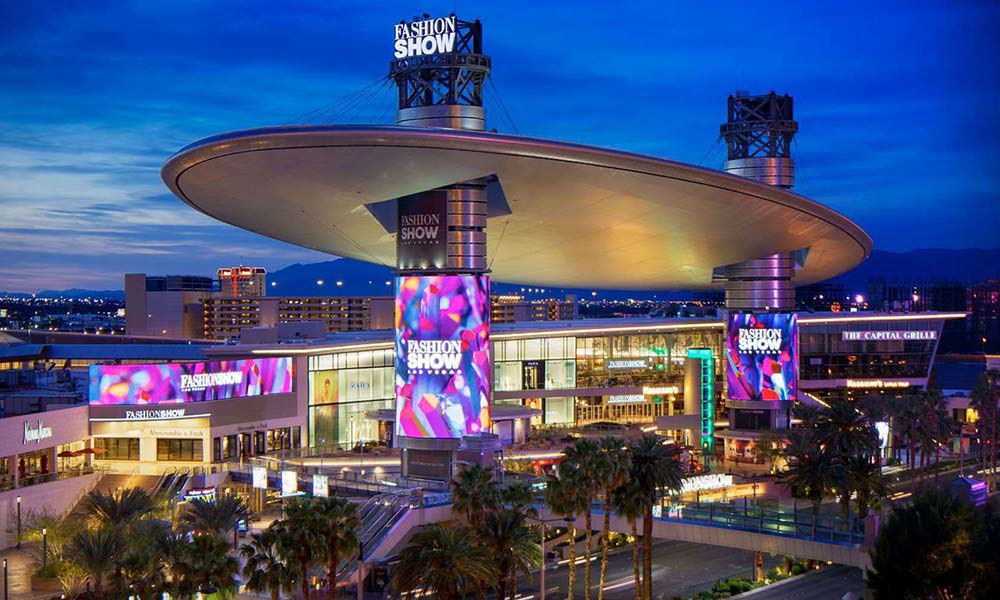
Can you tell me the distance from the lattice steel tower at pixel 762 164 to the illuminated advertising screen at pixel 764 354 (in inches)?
45.2

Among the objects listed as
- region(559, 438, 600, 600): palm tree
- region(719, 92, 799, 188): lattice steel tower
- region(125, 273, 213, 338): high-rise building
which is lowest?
region(559, 438, 600, 600): palm tree

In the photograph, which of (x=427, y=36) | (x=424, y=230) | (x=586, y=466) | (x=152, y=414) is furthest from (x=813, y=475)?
(x=152, y=414)

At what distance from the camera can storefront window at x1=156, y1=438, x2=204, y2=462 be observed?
214 ft

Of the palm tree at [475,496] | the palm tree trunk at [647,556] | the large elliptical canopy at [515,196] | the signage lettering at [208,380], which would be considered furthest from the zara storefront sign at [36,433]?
the palm tree trunk at [647,556]

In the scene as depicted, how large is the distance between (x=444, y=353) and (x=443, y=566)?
20234 mm

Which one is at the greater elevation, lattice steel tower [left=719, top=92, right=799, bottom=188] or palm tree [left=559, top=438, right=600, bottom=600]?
lattice steel tower [left=719, top=92, right=799, bottom=188]

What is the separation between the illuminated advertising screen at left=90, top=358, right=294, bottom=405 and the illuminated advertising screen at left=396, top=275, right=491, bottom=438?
41.2 ft

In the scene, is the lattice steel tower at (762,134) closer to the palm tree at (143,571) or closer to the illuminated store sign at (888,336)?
the illuminated store sign at (888,336)

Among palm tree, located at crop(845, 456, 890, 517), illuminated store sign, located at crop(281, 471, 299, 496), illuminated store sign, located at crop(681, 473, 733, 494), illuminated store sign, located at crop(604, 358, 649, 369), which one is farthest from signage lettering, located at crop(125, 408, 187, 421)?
illuminated store sign, located at crop(604, 358, 649, 369)

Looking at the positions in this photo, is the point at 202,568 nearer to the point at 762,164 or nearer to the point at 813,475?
the point at 813,475

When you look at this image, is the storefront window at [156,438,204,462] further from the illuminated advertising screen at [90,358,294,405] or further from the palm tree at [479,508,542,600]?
the palm tree at [479,508,542,600]

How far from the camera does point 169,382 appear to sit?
211 ft

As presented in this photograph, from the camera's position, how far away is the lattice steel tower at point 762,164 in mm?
81875

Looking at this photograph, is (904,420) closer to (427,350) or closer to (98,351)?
(427,350)
